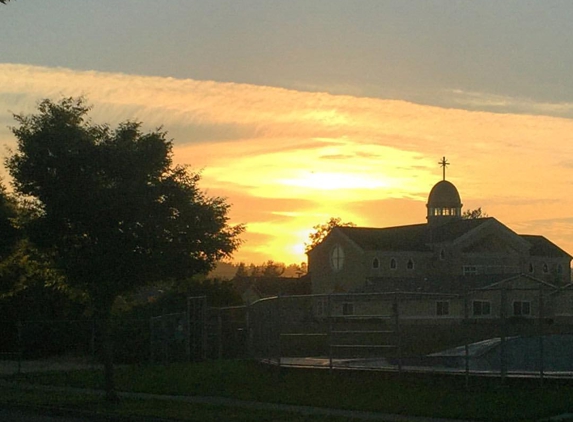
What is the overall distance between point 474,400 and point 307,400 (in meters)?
3.84

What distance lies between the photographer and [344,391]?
71.4 ft

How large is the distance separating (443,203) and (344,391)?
76.4 m

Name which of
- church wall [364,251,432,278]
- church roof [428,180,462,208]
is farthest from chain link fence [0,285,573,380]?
church roof [428,180,462,208]

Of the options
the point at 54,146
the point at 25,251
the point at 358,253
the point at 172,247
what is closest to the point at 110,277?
the point at 172,247

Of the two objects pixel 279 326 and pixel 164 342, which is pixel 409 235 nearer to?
pixel 164 342

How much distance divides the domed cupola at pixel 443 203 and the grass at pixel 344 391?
231 ft

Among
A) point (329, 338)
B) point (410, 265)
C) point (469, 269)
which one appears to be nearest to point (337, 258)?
point (410, 265)

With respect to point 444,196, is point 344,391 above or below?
below

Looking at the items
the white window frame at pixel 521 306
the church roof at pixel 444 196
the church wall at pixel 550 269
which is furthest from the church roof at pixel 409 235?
the white window frame at pixel 521 306

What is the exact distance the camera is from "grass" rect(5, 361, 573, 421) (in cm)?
1812

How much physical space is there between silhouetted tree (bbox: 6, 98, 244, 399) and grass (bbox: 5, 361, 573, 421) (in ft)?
9.26

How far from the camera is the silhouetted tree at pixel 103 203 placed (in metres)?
22.4

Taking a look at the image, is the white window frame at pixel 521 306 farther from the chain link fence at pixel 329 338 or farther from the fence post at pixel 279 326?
the fence post at pixel 279 326

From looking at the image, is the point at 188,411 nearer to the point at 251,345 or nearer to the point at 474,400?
the point at 474,400
